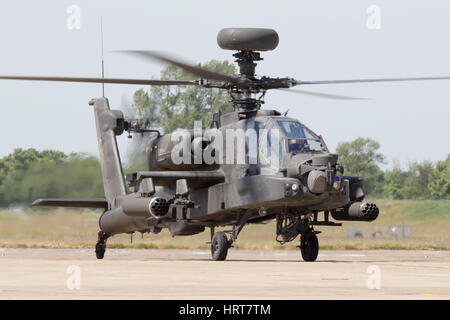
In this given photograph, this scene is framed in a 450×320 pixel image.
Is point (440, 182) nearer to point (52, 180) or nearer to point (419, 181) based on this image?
point (419, 181)

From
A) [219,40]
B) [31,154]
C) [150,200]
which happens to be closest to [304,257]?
[150,200]

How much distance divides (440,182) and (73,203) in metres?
73.6

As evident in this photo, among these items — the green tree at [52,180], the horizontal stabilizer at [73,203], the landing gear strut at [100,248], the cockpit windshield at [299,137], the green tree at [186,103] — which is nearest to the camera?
the cockpit windshield at [299,137]

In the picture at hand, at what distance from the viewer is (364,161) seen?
105 meters

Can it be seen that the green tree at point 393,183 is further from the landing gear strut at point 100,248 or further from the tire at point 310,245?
the tire at point 310,245

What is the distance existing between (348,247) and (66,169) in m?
10.1

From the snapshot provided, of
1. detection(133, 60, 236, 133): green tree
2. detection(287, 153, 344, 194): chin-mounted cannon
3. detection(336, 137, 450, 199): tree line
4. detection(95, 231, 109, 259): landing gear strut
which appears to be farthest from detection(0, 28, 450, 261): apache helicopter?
detection(336, 137, 450, 199): tree line

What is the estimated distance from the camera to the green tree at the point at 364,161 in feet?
332

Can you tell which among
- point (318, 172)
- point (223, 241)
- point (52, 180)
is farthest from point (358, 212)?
point (52, 180)

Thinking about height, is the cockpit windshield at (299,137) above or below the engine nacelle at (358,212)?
above

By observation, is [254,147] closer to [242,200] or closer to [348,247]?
[242,200]

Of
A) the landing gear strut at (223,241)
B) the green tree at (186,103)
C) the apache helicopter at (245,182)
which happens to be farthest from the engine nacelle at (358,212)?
the green tree at (186,103)

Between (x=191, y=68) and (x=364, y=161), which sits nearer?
(x=191, y=68)

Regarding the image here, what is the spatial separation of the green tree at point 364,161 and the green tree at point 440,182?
6.19m
